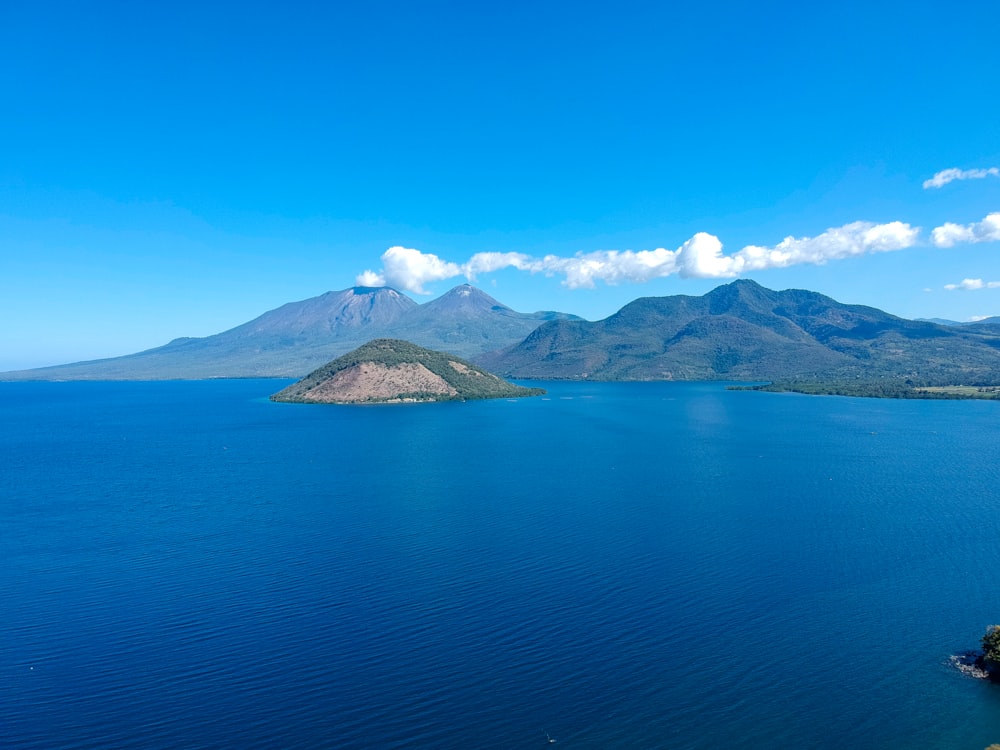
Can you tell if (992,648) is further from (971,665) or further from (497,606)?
(497,606)

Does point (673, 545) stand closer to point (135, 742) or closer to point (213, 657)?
point (213, 657)

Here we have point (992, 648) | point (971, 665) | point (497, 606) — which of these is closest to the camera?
point (992, 648)

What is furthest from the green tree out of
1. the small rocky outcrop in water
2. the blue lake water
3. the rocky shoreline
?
the blue lake water

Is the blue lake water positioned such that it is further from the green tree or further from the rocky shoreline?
the green tree

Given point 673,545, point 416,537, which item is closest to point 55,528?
point 416,537

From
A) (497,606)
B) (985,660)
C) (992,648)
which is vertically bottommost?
(985,660)

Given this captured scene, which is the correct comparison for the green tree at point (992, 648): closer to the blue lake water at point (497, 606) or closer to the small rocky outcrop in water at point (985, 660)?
the small rocky outcrop in water at point (985, 660)

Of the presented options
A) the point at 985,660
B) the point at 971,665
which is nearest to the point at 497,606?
the point at 971,665

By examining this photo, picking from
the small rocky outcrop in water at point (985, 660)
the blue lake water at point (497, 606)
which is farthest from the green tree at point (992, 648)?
the blue lake water at point (497, 606)
